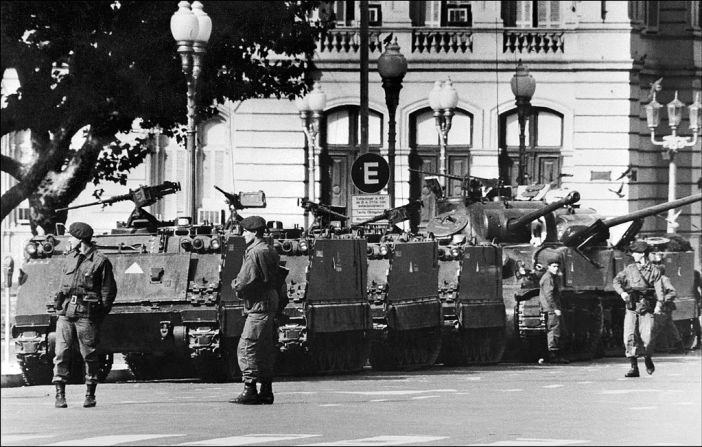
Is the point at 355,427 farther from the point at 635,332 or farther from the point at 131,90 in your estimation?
the point at 131,90

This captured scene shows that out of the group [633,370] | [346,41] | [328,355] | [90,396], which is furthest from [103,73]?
[346,41]

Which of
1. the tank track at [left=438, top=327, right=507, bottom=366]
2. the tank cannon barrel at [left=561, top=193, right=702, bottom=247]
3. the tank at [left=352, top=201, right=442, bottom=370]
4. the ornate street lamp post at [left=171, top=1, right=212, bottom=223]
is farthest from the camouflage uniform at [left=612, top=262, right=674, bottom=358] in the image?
the tank cannon barrel at [left=561, top=193, right=702, bottom=247]

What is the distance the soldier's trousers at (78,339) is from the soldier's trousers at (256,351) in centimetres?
140

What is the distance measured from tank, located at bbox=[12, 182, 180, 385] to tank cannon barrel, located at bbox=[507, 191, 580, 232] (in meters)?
8.48

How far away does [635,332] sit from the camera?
1109 inches

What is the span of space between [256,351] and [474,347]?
10.9 m

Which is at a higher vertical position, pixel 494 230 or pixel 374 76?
pixel 374 76

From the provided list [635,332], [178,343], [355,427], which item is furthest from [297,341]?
[355,427]

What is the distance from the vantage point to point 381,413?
68.0ft

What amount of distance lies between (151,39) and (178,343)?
5744mm

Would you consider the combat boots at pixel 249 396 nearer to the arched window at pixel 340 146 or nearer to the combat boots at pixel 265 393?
the combat boots at pixel 265 393

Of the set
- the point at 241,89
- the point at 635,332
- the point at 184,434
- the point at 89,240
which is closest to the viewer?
the point at 184,434

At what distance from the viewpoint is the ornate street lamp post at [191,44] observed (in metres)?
27.9

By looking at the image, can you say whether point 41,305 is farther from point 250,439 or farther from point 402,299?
point 250,439
